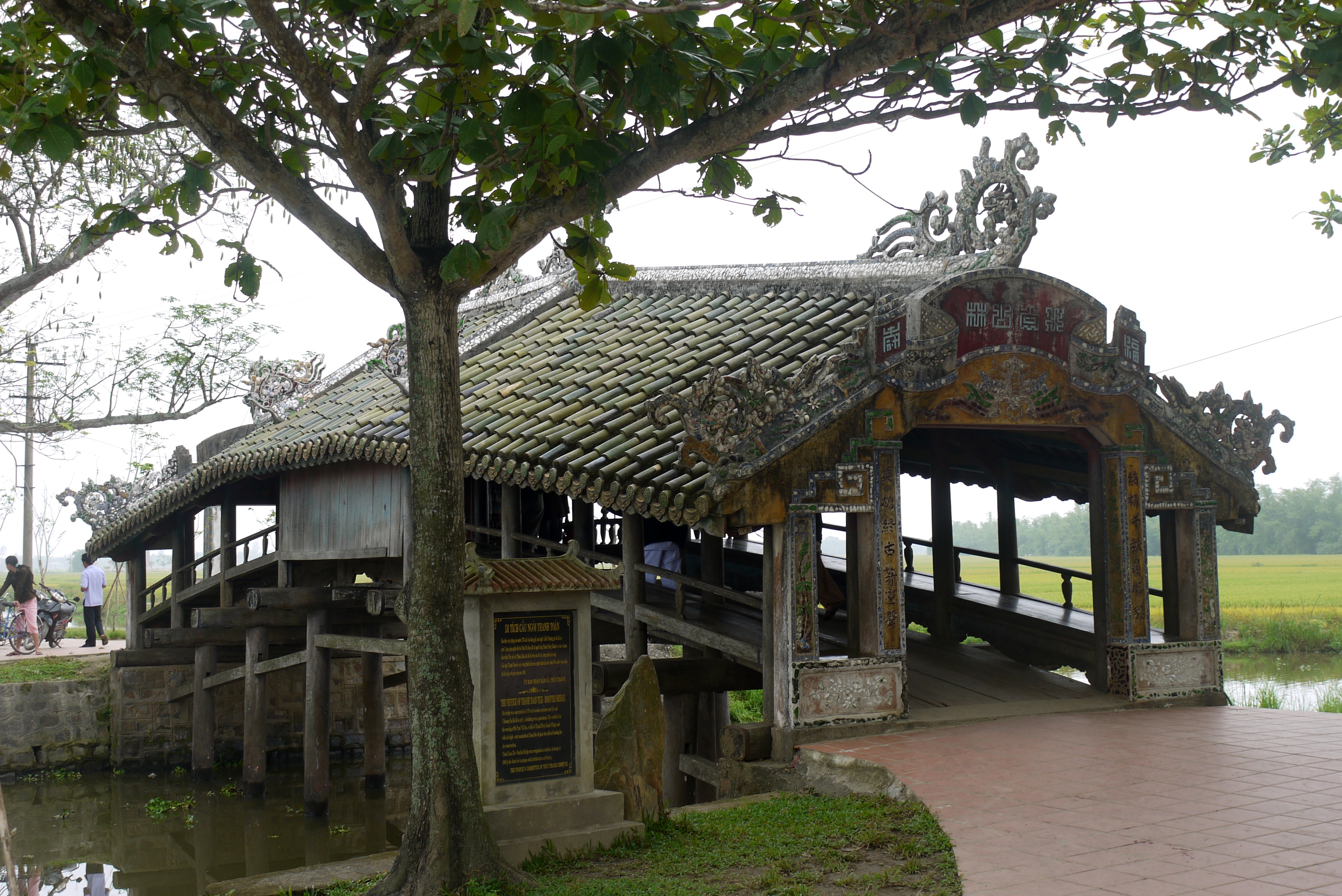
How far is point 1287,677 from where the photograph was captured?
70.9 feet

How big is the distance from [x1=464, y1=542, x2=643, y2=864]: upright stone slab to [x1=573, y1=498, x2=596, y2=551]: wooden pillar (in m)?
4.21

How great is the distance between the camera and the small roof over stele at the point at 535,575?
6379mm

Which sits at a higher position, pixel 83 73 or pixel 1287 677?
pixel 83 73

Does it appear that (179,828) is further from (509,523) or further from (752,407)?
(752,407)

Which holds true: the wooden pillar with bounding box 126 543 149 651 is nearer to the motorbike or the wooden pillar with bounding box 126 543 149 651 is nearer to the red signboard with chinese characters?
the motorbike

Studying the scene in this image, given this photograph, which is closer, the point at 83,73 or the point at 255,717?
the point at 83,73

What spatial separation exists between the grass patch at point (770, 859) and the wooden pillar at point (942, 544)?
5.43 meters

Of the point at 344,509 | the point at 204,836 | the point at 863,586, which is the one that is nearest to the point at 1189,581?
the point at 863,586

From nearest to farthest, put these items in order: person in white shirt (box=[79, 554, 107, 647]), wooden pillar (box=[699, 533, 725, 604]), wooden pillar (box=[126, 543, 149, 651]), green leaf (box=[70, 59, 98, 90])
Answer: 1. green leaf (box=[70, 59, 98, 90])
2. wooden pillar (box=[699, 533, 725, 604])
3. wooden pillar (box=[126, 543, 149, 651])
4. person in white shirt (box=[79, 554, 107, 647])

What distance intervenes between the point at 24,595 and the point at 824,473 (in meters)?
15.3

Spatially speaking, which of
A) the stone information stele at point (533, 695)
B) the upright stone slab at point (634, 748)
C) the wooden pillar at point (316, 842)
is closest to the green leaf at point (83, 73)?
the stone information stele at point (533, 695)

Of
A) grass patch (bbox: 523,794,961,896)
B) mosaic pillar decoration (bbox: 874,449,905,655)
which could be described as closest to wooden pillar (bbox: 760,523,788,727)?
mosaic pillar decoration (bbox: 874,449,905,655)

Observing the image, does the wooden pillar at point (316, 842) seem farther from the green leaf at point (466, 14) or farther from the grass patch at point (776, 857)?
the green leaf at point (466, 14)

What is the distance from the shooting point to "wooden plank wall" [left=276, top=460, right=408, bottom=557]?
11781mm
